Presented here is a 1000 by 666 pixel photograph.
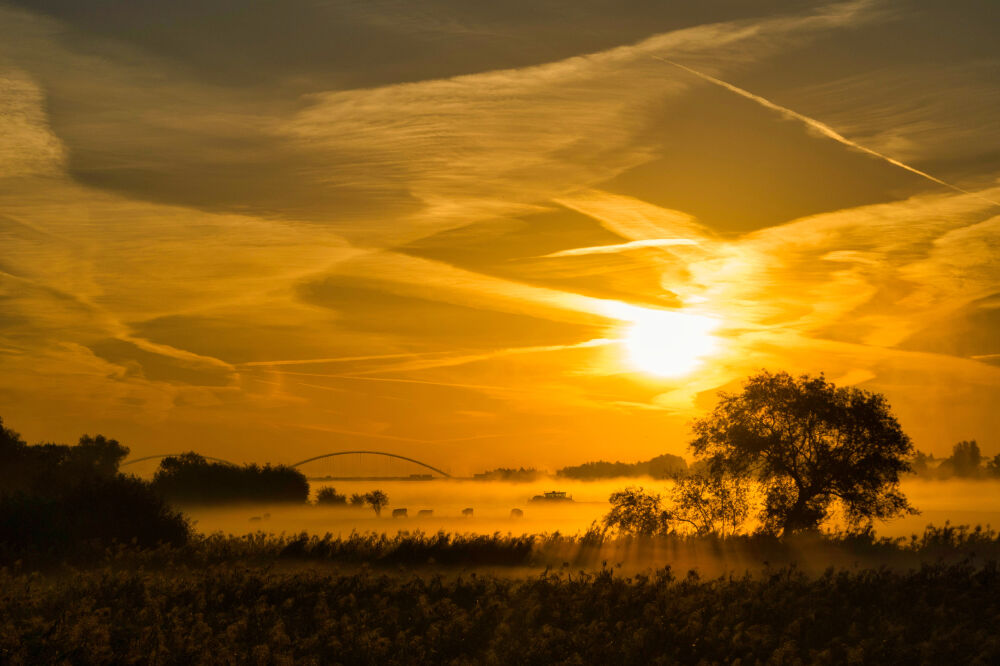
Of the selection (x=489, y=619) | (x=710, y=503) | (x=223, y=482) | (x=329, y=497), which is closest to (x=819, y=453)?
(x=710, y=503)

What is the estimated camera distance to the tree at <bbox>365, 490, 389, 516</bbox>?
152 meters

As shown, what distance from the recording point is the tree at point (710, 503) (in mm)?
54094

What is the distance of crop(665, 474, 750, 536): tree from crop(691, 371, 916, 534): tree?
1704 mm

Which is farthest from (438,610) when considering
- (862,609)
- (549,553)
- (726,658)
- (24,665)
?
(549,553)

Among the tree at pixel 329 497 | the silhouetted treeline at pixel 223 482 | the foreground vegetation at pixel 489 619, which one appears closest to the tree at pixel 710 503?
the foreground vegetation at pixel 489 619

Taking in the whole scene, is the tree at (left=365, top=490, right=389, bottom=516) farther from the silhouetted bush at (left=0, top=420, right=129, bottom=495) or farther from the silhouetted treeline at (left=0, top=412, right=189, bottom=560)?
the silhouetted treeline at (left=0, top=412, right=189, bottom=560)

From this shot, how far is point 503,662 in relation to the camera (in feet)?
71.3

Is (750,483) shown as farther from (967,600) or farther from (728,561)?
(967,600)

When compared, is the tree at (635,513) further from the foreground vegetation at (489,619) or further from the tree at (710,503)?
the foreground vegetation at (489,619)

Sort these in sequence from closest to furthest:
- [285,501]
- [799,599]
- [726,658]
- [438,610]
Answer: [726,658] < [438,610] < [799,599] < [285,501]

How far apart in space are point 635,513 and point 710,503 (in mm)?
3972

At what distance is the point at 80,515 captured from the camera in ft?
138

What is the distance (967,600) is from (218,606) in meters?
A: 19.5

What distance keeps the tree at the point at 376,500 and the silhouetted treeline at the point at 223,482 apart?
2835 cm
